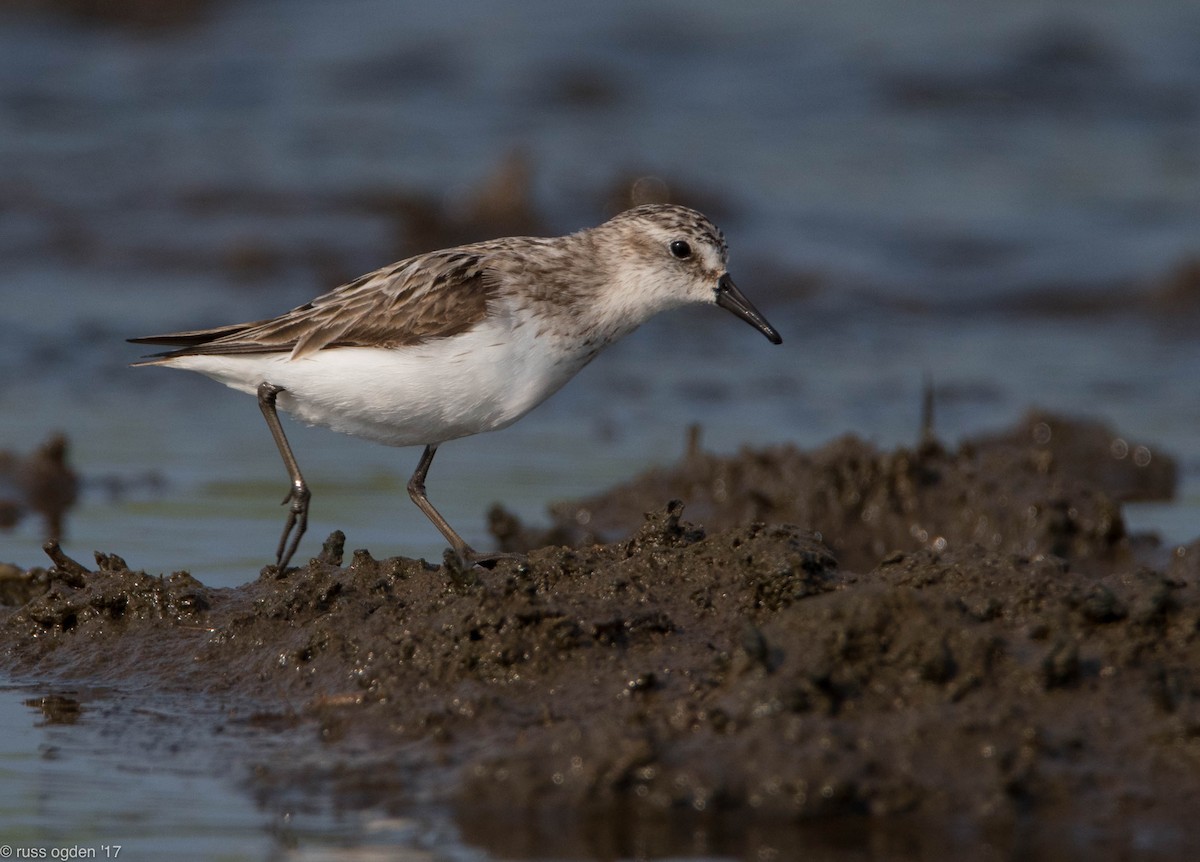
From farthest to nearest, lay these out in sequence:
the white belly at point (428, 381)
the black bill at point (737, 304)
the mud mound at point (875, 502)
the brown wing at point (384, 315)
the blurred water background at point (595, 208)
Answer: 1. the blurred water background at point (595, 208)
2. the mud mound at point (875, 502)
3. the black bill at point (737, 304)
4. the brown wing at point (384, 315)
5. the white belly at point (428, 381)

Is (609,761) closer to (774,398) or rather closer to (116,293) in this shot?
(774,398)

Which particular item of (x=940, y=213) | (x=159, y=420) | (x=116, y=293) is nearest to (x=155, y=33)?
(x=116, y=293)

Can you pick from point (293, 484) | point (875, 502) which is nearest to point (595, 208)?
point (875, 502)

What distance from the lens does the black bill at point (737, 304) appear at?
6.95m

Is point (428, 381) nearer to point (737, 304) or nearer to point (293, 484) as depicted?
point (293, 484)

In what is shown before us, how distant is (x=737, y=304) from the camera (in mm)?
6996

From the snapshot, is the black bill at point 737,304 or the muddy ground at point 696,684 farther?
the black bill at point 737,304

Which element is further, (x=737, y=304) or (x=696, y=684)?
(x=737, y=304)

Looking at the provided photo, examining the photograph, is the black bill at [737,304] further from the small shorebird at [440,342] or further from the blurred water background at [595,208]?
the blurred water background at [595,208]

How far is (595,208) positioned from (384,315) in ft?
29.8

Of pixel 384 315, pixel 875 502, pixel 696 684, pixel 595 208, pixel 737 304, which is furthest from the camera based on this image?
pixel 595 208

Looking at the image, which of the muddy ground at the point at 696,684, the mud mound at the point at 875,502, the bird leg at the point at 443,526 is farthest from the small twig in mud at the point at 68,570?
the mud mound at the point at 875,502

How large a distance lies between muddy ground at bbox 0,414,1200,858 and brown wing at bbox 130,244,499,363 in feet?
2.81

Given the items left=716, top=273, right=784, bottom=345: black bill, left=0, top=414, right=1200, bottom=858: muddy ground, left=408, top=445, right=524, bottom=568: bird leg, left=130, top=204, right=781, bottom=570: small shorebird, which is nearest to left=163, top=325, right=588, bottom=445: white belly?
left=130, top=204, right=781, bottom=570: small shorebird
